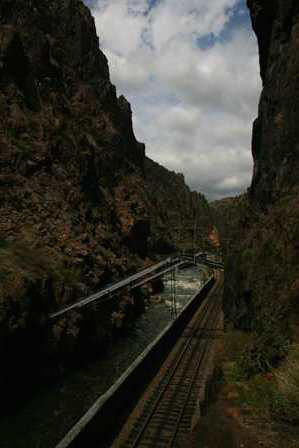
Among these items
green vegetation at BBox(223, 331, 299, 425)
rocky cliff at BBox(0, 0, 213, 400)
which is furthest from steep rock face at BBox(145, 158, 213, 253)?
green vegetation at BBox(223, 331, 299, 425)

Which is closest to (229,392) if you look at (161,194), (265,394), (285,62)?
(265,394)

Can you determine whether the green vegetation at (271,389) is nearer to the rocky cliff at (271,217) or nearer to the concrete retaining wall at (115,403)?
the rocky cliff at (271,217)

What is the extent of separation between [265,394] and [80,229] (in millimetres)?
24372

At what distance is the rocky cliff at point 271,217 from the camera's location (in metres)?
17.0

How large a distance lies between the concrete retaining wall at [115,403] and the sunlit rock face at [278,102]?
1426 cm

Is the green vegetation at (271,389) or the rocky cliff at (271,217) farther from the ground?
the rocky cliff at (271,217)

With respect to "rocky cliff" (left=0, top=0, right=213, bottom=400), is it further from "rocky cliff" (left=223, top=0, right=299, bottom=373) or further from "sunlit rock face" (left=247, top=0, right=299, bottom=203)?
"sunlit rock face" (left=247, top=0, right=299, bottom=203)

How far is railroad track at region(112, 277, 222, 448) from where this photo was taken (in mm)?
16266

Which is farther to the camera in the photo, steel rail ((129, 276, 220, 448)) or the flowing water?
the flowing water

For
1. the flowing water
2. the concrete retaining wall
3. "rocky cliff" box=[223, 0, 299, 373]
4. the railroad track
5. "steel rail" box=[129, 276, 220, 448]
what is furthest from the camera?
the flowing water

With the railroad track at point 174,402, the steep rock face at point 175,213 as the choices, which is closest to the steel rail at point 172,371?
the railroad track at point 174,402

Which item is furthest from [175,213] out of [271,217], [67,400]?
[67,400]

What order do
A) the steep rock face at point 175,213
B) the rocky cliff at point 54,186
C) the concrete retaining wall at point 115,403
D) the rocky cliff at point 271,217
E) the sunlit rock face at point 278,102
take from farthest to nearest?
the steep rock face at point 175,213
the sunlit rock face at point 278,102
the rocky cliff at point 54,186
the rocky cliff at point 271,217
the concrete retaining wall at point 115,403

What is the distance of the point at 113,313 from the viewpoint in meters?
33.8
